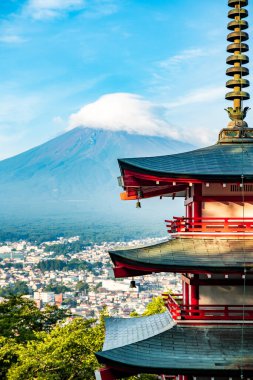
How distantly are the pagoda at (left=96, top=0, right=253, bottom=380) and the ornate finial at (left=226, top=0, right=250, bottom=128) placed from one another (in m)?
1.02

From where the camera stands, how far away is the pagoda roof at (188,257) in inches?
512

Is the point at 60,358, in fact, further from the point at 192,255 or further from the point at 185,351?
the point at 192,255

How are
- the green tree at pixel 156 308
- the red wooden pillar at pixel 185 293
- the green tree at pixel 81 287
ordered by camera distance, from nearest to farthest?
the red wooden pillar at pixel 185 293, the green tree at pixel 156 308, the green tree at pixel 81 287

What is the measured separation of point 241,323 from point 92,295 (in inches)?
4947

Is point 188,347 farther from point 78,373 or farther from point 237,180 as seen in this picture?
point 78,373

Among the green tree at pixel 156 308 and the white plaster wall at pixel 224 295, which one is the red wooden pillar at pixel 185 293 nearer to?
the white plaster wall at pixel 224 295

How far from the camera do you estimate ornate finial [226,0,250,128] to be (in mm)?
15812

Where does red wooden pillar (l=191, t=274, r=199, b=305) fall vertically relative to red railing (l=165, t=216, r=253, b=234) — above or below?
below

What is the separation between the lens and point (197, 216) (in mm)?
14320

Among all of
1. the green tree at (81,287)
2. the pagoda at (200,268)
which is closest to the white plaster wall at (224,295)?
the pagoda at (200,268)

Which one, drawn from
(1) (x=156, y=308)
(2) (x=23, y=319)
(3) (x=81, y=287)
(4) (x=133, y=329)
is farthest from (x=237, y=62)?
(3) (x=81, y=287)

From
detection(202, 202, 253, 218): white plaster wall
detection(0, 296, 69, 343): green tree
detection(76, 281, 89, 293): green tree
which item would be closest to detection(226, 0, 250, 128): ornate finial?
detection(202, 202, 253, 218): white plaster wall

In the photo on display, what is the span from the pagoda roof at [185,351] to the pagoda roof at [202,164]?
10.9ft

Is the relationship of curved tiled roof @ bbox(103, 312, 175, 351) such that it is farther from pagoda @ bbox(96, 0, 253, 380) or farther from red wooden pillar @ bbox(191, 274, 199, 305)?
red wooden pillar @ bbox(191, 274, 199, 305)
